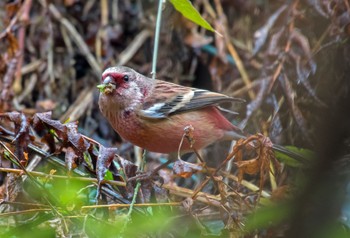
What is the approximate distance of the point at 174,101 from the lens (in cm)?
356

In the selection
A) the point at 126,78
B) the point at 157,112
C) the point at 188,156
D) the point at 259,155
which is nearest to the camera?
the point at 259,155

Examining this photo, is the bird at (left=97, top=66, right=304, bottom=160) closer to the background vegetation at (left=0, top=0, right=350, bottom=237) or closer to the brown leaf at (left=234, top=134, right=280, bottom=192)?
the background vegetation at (left=0, top=0, right=350, bottom=237)

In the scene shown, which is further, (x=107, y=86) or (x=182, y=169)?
(x=107, y=86)

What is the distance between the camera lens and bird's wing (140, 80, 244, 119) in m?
3.44

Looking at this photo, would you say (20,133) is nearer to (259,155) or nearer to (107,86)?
(107,86)

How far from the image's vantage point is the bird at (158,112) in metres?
3.34

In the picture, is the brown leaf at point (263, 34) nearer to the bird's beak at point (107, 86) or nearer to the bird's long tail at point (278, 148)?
the bird's long tail at point (278, 148)

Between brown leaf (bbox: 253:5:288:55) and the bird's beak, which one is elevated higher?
brown leaf (bbox: 253:5:288:55)

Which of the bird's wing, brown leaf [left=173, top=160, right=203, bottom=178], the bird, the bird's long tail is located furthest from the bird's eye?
brown leaf [left=173, top=160, right=203, bottom=178]

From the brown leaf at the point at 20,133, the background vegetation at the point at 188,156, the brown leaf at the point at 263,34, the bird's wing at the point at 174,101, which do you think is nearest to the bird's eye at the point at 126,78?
the bird's wing at the point at 174,101

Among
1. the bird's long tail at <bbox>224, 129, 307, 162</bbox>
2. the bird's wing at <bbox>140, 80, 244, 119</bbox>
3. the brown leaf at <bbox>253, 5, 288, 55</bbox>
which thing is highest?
the brown leaf at <bbox>253, 5, 288, 55</bbox>

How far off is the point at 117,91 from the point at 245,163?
114 centimetres

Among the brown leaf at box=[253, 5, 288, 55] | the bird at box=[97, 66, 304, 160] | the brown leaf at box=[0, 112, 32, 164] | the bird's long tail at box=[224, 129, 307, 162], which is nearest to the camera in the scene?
the brown leaf at box=[0, 112, 32, 164]

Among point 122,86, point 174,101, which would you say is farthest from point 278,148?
point 122,86
